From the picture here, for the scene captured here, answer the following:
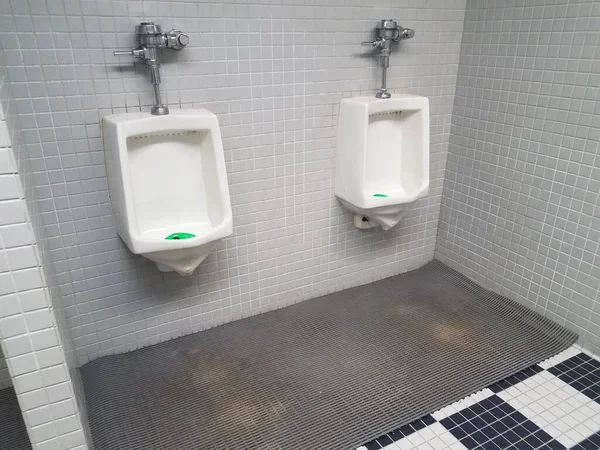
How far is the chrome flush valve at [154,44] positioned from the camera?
52.9 inches

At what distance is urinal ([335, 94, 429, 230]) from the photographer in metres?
1.75

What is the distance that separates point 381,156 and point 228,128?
67 cm

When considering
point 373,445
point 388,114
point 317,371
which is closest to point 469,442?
point 373,445

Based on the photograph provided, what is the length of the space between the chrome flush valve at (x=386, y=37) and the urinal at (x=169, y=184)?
77 centimetres

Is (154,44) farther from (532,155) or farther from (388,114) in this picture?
(532,155)

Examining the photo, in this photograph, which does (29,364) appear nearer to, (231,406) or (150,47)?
(231,406)

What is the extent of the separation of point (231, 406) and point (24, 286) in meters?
0.84

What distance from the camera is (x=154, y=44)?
1.36m

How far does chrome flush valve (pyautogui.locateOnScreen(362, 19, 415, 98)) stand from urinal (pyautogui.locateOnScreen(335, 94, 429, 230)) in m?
0.12

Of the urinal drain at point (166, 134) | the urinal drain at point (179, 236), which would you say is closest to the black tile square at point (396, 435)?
the urinal drain at point (179, 236)

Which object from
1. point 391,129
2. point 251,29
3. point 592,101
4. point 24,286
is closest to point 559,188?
point 592,101

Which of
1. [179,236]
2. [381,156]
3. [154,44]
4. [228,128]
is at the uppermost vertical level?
[154,44]

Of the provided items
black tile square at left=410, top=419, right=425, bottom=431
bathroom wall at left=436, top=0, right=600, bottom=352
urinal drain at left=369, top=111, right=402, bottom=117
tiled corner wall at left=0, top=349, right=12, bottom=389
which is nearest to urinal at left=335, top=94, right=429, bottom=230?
urinal drain at left=369, top=111, right=402, bottom=117

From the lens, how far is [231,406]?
1499 millimetres
